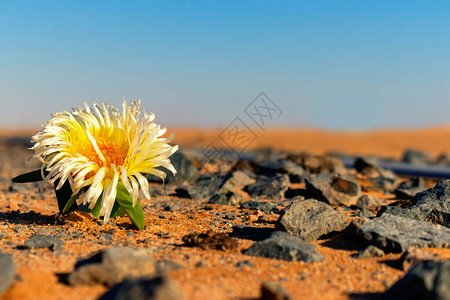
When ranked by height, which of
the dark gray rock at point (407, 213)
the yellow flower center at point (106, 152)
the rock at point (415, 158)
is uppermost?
the yellow flower center at point (106, 152)

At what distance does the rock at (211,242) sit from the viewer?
3.80 m

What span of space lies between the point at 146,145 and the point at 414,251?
8.42 feet

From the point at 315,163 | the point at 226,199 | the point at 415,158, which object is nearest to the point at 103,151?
the point at 226,199

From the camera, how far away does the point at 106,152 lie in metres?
4.36

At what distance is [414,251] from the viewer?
3.50m

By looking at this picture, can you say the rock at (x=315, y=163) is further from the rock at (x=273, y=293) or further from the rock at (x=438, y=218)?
the rock at (x=273, y=293)

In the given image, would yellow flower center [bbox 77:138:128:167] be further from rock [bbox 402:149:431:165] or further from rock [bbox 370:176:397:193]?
rock [bbox 402:149:431:165]

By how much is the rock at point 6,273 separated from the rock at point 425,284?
8.07 ft

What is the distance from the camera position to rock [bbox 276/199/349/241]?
429 centimetres

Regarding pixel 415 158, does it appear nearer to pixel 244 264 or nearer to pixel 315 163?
pixel 315 163

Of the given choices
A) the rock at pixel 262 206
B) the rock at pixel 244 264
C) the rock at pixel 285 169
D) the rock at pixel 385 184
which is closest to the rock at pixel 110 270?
the rock at pixel 244 264

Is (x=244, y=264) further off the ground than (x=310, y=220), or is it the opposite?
(x=310, y=220)

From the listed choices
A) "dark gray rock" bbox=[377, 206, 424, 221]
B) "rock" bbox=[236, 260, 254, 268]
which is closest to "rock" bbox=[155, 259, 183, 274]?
"rock" bbox=[236, 260, 254, 268]

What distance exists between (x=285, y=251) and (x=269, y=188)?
3510mm
